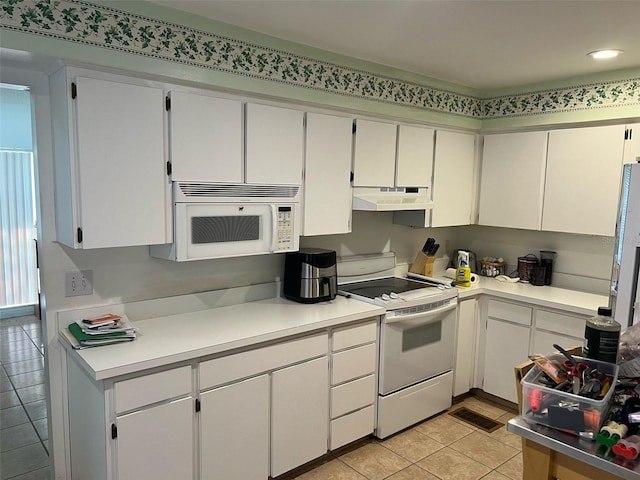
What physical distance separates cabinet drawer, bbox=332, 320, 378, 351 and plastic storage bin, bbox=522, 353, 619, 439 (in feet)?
4.58

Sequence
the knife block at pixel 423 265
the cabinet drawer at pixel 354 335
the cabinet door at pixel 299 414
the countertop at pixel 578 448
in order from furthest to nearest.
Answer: the knife block at pixel 423 265 < the cabinet drawer at pixel 354 335 < the cabinet door at pixel 299 414 < the countertop at pixel 578 448

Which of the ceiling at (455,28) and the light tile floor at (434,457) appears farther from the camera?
the light tile floor at (434,457)

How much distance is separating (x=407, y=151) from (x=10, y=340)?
14.6 feet

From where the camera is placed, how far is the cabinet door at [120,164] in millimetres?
2084

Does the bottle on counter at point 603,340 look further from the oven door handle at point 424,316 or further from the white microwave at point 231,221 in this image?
the white microwave at point 231,221

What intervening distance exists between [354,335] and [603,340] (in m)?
1.52

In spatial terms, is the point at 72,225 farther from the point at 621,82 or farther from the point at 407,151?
the point at 621,82

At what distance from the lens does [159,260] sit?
265 centimetres

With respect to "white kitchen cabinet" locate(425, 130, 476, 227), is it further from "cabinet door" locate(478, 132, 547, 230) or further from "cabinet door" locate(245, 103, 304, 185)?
"cabinet door" locate(245, 103, 304, 185)

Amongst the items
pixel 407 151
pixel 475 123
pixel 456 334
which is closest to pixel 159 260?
pixel 407 151

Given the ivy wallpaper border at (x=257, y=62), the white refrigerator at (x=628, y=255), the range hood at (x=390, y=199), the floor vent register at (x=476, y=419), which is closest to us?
the white refrigerator at (x=628, y=255)

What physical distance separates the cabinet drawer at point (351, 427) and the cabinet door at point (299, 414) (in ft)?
0.25

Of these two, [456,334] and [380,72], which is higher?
[380,72]

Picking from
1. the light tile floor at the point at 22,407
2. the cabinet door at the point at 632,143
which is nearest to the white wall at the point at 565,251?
the cabinet door at the point at 632,143
